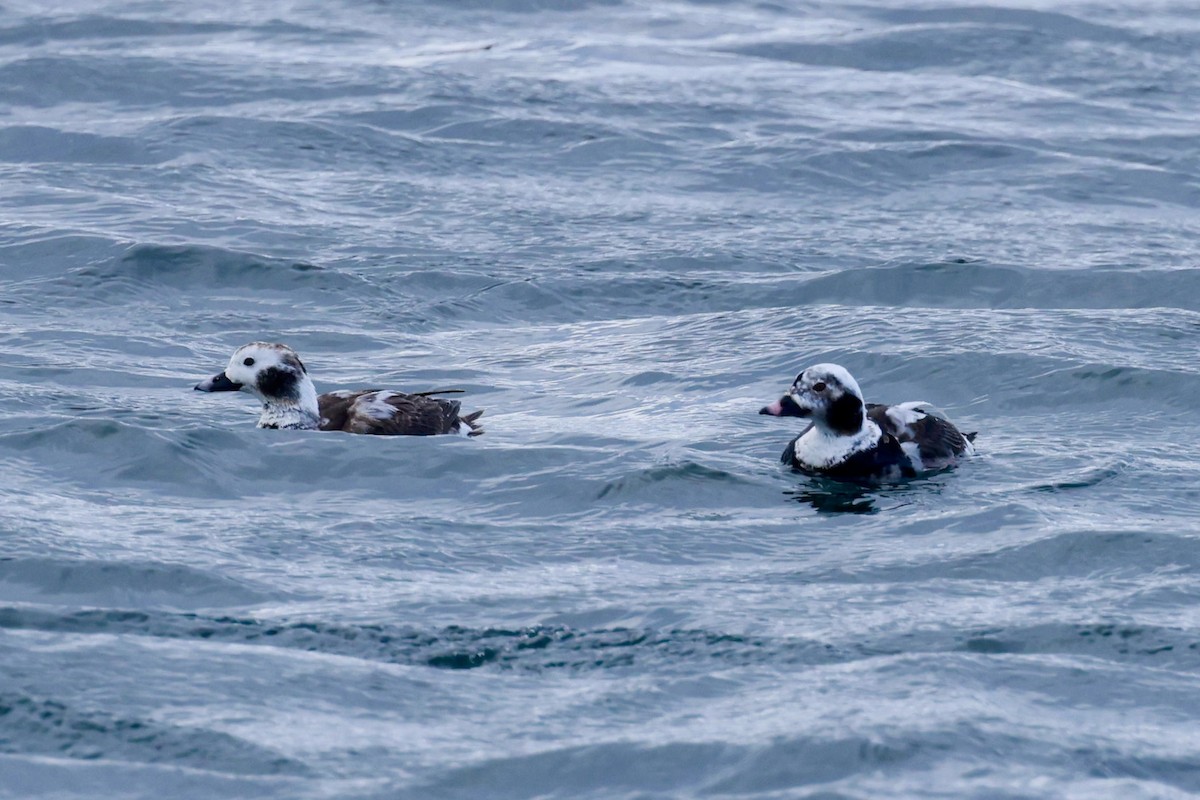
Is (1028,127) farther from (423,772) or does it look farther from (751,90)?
(423,772)

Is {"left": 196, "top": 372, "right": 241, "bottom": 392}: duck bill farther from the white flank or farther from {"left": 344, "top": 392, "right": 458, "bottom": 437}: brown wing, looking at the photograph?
the white flank

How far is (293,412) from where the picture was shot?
465 inches

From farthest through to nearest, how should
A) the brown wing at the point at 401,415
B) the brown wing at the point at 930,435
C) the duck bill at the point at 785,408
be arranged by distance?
the brown wing at the point at 401,415 → the duck bill at the point at 785,408 → the brown wing at the point at 930,435

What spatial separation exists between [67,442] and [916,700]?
5816mm

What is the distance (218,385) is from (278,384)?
477 mm

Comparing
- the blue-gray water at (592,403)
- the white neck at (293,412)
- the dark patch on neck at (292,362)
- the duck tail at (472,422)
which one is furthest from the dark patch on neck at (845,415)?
the dark patch on neck at (292,362)

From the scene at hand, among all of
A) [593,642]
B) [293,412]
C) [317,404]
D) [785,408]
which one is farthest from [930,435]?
[293,412]

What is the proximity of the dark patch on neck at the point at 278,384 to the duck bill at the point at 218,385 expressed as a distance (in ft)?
0.89

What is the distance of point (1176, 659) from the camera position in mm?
8188

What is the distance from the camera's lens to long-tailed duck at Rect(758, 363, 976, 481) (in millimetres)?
11109

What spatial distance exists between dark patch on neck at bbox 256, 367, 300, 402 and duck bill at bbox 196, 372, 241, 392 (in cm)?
27

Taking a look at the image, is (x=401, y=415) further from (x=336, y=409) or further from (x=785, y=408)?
(x=785, y=408)

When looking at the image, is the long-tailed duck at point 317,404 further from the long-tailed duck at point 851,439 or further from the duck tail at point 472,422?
the long-tailed duck at point 851,439

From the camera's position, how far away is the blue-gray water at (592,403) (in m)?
7.41
